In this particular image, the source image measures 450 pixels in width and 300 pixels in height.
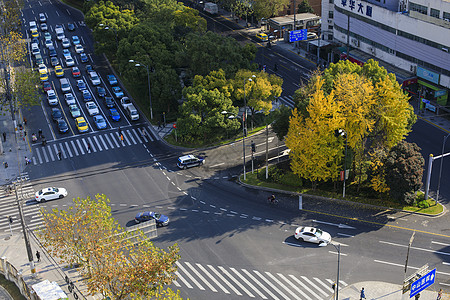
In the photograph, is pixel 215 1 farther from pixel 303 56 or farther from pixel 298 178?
pixel 298 178

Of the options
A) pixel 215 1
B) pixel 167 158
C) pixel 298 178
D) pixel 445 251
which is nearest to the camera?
pixel 445 251

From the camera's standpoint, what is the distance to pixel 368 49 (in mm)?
107312

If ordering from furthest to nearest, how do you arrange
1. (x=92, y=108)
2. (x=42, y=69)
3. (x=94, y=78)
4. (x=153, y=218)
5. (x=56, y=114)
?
(x=42, y=69) → (x=94, y=78) → (x=92, y=108) → (x=56, y=114) → (x=153, y=218)

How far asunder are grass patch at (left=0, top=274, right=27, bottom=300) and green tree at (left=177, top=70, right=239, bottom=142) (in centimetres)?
3667

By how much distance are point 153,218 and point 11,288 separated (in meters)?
18.5

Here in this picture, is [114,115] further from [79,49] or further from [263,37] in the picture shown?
[263,37]

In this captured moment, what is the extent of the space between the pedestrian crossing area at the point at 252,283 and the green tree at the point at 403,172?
1602 centimetres

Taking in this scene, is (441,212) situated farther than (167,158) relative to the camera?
No

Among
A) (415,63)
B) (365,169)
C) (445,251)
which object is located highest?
(415,63)

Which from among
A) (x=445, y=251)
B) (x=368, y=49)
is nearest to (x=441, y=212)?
(x=445, y=251)

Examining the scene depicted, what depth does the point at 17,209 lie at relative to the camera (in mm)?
76500

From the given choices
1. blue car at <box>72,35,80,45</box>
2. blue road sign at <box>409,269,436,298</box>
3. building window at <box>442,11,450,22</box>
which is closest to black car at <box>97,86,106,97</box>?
blue car at <box>72,35,80,45</box>

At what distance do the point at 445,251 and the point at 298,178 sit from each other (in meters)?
21.8

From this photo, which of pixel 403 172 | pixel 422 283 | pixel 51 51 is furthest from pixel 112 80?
pixel 422 283
